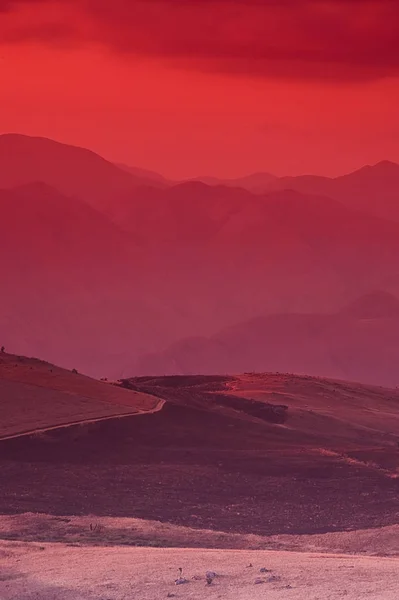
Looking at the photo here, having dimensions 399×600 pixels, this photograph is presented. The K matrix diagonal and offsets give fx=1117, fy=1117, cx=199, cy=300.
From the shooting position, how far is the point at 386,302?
17688 cm

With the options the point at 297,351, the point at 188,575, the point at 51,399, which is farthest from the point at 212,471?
the point at 297,351

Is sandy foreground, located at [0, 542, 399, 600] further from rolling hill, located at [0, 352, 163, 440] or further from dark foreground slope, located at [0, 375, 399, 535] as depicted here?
rolling hill, located at [0, 352, 163, 440]

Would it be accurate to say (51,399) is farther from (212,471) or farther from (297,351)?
(297,351)

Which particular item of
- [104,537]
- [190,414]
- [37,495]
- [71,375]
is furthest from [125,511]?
[71,375]

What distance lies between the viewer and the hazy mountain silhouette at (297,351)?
130 meters

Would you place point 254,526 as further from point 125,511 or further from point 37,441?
point 37,441

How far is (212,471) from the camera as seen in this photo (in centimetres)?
2853

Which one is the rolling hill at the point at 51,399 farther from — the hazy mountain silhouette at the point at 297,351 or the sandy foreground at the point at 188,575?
the hazy mountain silhouette at the point at 297,351

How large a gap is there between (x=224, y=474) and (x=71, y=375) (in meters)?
11.9

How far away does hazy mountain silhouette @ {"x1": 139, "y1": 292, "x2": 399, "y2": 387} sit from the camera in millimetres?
130250

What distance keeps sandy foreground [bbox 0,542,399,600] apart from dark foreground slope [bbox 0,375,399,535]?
6425 mm

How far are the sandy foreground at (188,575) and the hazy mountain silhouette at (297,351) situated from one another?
355 ft

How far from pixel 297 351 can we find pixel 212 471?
356 feet

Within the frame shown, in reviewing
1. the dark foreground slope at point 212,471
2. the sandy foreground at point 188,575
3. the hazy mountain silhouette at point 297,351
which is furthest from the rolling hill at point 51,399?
the hazy mountain silhouette at point 297,351
